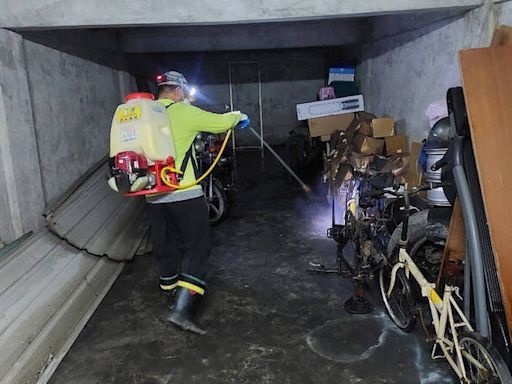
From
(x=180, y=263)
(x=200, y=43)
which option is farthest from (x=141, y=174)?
(x=200, y=43)

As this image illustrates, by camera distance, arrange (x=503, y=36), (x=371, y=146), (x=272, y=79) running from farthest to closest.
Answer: (x=272, y=79)
(x=371, y=146)
(x=503, y=36)

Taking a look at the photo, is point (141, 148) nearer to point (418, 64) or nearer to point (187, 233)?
point (187, 233)

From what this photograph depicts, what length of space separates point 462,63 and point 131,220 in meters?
3.31

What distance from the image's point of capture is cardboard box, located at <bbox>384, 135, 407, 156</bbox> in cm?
464

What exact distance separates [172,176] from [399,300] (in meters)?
1.56

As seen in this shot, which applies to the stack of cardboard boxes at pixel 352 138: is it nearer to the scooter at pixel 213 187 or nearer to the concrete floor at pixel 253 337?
the concrete floor at pixel 253 337

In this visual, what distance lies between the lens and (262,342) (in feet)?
8.31

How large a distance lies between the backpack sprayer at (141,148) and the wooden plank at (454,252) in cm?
159

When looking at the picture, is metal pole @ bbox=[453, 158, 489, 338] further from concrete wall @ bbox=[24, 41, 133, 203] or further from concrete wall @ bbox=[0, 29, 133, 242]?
concrete wall @ bbox=[24, 41, 133, 203]

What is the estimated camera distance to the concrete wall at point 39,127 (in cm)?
309

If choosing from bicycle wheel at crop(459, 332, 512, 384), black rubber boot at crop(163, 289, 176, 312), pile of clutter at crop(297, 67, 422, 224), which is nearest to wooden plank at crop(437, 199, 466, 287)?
bicycle wheel at crop(459, 332, 512, 384)

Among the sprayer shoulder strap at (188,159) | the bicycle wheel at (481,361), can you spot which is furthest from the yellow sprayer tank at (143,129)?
the bicycle wheel at (481,361)

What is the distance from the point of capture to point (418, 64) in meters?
4.25

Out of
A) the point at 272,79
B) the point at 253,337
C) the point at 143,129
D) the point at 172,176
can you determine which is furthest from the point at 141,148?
the point at 272,79
